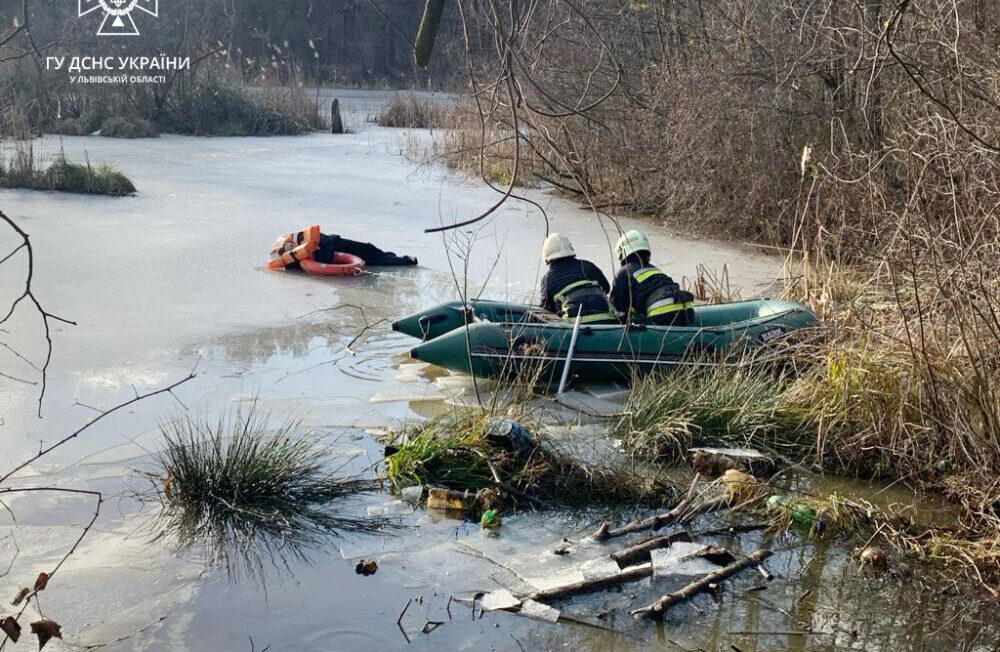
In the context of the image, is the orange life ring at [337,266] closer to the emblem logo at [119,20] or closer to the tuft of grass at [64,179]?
the tuft of grass at [64,179]

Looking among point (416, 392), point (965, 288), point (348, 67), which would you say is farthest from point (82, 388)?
point (348, 67)

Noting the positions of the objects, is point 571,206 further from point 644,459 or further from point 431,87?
point 431,87

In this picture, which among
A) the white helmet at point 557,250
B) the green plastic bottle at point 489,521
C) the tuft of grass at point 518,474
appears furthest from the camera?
the white helmet at point 557,250

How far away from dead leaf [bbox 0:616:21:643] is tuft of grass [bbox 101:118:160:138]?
17.7 m

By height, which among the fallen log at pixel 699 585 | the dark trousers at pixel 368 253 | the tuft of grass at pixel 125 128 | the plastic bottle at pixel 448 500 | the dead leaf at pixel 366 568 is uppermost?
the tuft of grass at pixel 125 128

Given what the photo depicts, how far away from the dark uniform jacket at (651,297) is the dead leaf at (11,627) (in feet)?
13.4

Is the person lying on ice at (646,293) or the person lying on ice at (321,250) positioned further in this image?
the person lying on ice at (321,250)

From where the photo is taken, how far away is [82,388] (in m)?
6.40

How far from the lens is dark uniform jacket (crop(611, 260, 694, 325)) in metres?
6.84

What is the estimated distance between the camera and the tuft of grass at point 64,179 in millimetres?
13156

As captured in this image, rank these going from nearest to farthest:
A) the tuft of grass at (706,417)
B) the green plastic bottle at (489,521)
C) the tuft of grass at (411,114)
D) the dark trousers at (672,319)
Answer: the green plastic bottle at (489,521) < the tuft of grass at (706,417) < the dark trousers at (672,319) < the tuft of grass at (411,114)

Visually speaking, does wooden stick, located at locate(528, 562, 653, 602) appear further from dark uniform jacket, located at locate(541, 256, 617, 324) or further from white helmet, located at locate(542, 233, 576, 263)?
white helmet, located at locate(542, 233, 576, 263)

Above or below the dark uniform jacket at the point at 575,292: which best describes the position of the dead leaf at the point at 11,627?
below

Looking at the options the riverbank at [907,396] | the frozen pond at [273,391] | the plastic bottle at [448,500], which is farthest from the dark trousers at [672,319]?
the plastic bottle at [448,500]
